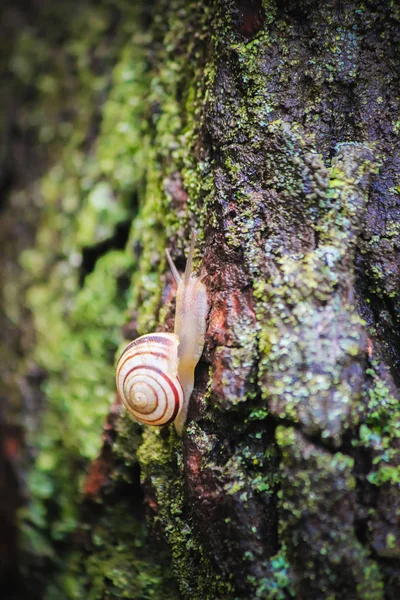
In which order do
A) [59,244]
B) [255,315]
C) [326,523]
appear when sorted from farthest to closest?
1. [59,244]
2. [255,315]
3. [326,523]

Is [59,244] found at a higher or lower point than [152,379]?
higher

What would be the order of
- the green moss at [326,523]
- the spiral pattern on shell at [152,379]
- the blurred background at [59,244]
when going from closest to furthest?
the green moss at [326,523] < the spiral pattern on shell at [152,379] < the blurred background at [59,244]

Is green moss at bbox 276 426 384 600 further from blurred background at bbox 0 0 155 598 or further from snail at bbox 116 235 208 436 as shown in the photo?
blurred background at bbox 0 0 155 598

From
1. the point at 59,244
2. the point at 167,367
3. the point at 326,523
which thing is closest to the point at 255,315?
the point at 167,367

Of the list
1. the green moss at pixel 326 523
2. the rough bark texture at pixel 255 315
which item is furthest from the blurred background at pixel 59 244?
the green moss at pixel 326 523

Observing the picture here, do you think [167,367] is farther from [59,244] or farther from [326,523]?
[59,244]

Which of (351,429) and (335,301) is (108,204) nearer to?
(335,301)

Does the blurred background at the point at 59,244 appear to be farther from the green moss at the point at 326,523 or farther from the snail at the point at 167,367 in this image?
the green moss at the point at 326,523
